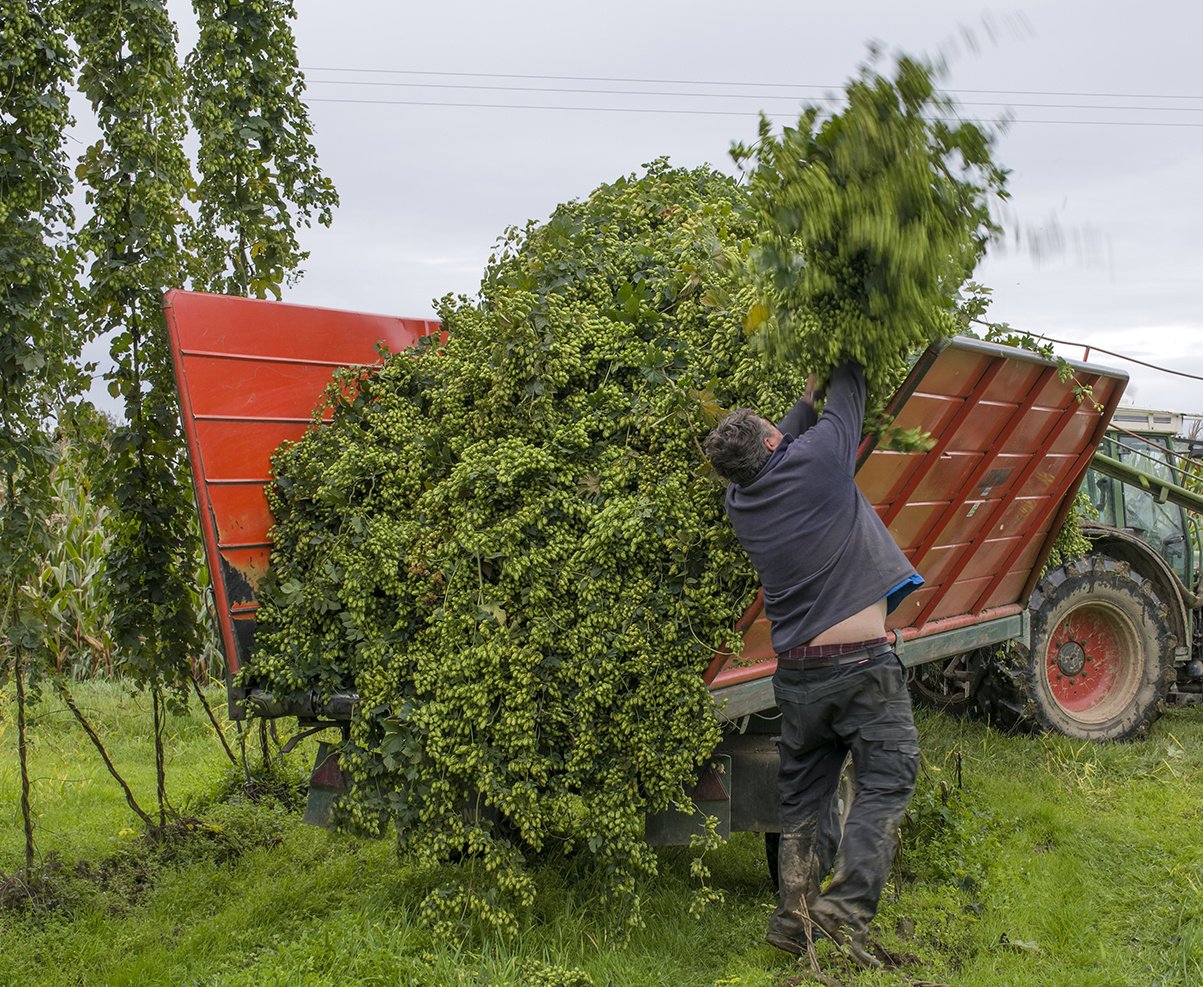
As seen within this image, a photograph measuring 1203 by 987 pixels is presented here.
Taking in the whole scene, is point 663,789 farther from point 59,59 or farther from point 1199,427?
point 1199,427

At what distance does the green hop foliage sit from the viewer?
3379 millimetres

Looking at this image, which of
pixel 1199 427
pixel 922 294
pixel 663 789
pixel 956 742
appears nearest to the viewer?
pixel 922 294

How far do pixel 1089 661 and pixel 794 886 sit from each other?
14.2 ft

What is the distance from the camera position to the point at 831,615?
3.25 meters

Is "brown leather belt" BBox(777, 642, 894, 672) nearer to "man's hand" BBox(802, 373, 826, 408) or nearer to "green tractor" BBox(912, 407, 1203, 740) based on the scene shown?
"man's hand" BBox(802, 373, 826, 408)

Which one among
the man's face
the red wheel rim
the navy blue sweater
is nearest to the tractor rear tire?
the red wheel rim

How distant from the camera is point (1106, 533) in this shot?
6.82m

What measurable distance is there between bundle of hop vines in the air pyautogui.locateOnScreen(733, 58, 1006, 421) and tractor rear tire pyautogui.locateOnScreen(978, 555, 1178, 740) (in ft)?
12.9

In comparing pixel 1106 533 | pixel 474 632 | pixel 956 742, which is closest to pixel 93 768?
pixel 474 632

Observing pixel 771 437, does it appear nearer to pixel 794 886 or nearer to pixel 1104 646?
pixel 794 886

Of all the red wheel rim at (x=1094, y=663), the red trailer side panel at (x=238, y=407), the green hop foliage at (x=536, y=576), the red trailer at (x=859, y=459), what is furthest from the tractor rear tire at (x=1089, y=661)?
the red trailer side panel at (x=238, y=407)

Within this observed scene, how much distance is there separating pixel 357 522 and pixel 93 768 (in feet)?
11.9

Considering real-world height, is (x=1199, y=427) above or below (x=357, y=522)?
above

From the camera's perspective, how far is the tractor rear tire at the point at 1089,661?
6348mm
